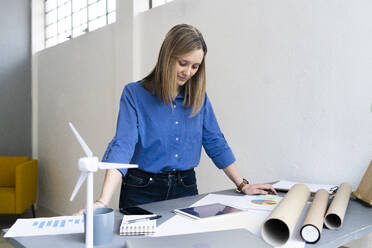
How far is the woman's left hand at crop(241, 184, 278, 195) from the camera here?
1.52m

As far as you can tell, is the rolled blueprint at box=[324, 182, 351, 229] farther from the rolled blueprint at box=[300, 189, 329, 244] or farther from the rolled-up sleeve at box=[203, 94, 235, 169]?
the rolled-up sleeve at box=[203, 94, 235, 169]

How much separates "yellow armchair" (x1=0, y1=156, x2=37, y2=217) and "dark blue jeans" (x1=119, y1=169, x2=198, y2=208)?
10.7 ft

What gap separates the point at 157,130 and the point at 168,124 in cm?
6

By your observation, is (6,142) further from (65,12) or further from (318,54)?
(318,54)

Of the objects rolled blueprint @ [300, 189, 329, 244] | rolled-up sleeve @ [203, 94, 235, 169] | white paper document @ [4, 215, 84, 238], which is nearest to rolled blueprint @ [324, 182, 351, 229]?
rolled blueprint @ [300, 189, 329, 244]

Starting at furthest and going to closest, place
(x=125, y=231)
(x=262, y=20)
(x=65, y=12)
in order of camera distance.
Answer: (x=65, y=12) < (x=262, y=20) < (x=125, y=231)

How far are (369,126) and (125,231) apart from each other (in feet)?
4.39

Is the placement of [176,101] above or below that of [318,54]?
below

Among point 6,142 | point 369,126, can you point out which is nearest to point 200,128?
point 369,126

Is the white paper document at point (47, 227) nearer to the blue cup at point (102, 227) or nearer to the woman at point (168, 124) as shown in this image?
the blue cup at point (102, 227)

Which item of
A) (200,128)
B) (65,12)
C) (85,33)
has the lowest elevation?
(200,128)

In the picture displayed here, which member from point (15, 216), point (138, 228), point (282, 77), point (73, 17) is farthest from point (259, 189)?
point (15, 216)

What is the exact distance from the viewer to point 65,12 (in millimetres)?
5027

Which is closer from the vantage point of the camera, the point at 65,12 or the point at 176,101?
the point at 176,101
